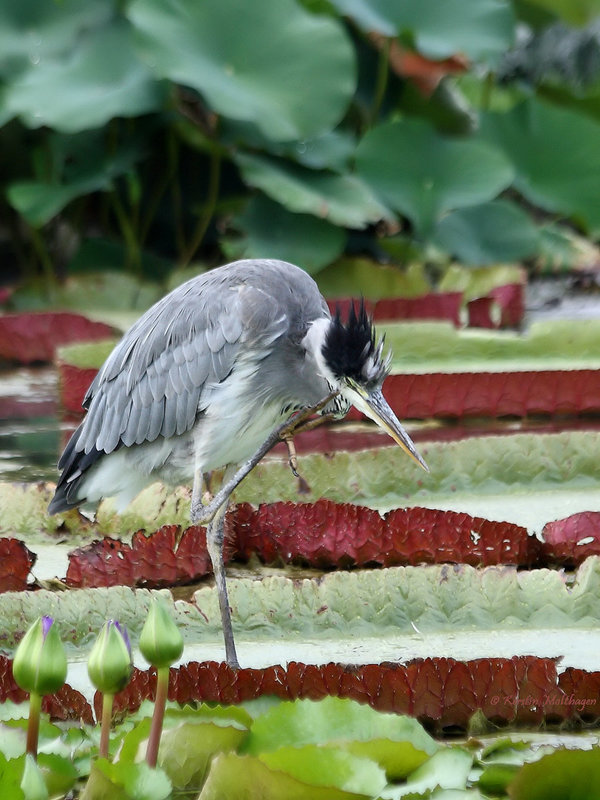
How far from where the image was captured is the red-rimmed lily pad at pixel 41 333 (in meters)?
4.68

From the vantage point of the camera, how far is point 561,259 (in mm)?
7176

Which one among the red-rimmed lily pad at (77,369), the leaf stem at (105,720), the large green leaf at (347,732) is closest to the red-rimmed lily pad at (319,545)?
the large green leaf at (347,732)

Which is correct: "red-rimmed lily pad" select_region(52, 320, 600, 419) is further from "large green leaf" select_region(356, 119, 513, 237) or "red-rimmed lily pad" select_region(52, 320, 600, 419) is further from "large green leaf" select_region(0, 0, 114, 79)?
"large green leaf" select_region(0, 0, 114, 79)

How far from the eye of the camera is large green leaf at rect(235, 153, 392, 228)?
5469 mm

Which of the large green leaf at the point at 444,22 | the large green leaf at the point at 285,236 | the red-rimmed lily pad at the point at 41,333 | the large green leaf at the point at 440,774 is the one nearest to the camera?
the large green leaf at the point at 440,774

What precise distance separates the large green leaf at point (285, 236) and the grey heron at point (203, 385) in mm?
2659

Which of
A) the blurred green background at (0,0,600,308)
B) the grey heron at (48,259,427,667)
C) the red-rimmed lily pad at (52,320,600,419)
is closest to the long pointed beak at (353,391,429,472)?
the grey heron at (48,259,427,667)

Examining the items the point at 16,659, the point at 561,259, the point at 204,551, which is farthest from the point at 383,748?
the point at 561,259

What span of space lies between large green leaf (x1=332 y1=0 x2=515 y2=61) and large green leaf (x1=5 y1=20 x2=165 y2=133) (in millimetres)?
1079

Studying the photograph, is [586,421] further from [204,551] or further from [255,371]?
[204,551]

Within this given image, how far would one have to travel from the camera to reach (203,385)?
9.22ft

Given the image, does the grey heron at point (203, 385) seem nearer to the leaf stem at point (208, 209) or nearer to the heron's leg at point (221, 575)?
the heron's leg at point (221, 575)

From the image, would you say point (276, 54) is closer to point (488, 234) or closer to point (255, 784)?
point (488, 234)

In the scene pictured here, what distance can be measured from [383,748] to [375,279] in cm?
463
